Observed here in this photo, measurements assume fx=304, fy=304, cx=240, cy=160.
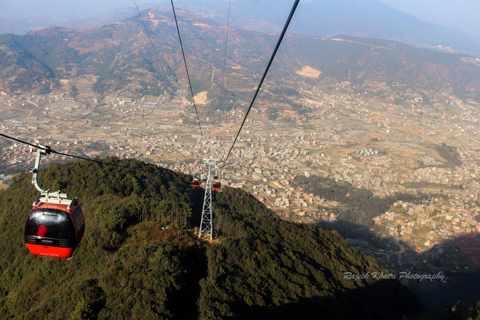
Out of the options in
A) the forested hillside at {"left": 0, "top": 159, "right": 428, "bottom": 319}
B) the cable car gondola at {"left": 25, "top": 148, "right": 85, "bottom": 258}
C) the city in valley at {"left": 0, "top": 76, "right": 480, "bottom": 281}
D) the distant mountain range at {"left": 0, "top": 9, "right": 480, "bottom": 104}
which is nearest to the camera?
the cable car gondola at {"left": 25, "top": 148, "right": 85, "bottom": 258}

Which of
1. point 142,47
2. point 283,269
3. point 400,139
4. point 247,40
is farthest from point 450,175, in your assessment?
point 142,47

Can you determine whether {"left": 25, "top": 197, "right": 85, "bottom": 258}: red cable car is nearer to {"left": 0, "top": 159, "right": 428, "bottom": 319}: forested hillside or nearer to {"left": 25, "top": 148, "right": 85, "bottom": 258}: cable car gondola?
{"left": 25, "top": 148, "right": 85, "bottom": 258}: cable car gondola

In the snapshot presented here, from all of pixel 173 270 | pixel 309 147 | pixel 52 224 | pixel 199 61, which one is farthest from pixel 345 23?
pixel 52 224

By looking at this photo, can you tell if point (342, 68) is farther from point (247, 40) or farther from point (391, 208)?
point (391, 208)

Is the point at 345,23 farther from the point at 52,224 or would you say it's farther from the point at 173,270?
the point at 52,224

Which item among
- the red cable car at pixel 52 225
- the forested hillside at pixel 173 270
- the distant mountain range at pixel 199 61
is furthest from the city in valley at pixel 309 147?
the red cable car at pixel 52 225

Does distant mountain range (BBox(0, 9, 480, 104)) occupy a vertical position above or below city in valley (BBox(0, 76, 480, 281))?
above

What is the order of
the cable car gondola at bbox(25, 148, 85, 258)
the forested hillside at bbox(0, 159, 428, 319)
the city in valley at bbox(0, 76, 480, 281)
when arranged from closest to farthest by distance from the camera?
the cable car gondola at bbox(25, 148, 85, 258) → the forested hillside at bbox(0, 159, 428, 319) → the city in valley at bbox(0, 76, 480, 281)

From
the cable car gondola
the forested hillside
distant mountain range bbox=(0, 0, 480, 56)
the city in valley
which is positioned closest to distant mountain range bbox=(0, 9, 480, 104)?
the city in valley
